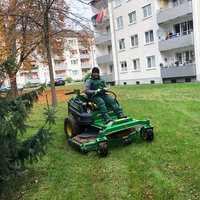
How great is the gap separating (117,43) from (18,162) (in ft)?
84.7

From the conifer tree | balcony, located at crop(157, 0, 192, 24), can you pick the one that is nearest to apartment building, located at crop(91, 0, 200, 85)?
balcony, located at crop(157, 0, 192, 24)

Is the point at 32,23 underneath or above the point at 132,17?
underneath

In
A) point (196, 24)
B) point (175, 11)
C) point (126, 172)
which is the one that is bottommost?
point (126, 172)

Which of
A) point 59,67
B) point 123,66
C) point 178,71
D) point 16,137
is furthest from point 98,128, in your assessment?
point 59,67

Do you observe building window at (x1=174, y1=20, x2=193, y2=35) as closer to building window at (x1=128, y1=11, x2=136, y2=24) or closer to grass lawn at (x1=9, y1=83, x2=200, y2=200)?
building window at (x1=128, y1=11, x2=136, y2=24)

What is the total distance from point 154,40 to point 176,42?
3.04 meters

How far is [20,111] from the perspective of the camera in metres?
2.86

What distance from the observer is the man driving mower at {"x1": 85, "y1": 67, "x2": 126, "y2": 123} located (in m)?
5.40

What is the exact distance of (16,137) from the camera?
301 centimetres

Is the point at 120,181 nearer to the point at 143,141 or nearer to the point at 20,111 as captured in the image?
the point at 143,141

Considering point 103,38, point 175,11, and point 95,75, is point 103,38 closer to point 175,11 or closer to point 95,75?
point 175,11

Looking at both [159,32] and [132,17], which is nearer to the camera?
[159,32]

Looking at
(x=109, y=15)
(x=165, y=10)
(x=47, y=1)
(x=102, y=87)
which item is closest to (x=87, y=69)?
(x=109, y=15)

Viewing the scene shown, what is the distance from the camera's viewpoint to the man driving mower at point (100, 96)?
5.40 m
